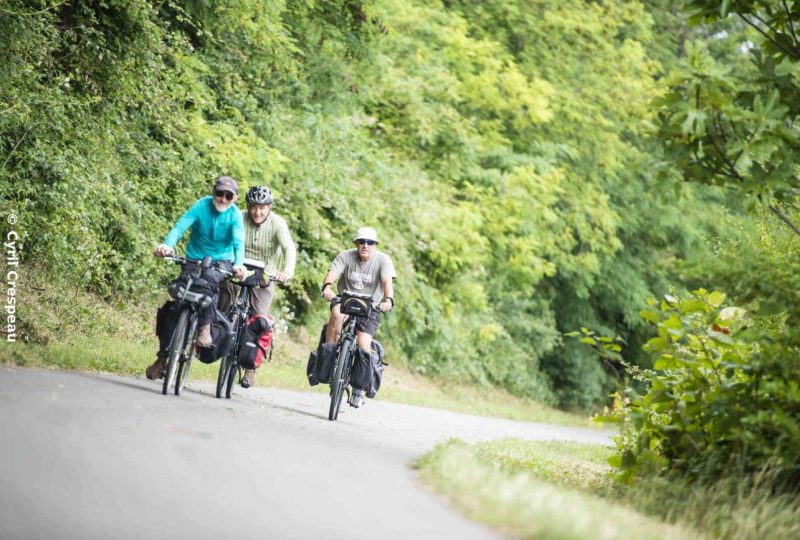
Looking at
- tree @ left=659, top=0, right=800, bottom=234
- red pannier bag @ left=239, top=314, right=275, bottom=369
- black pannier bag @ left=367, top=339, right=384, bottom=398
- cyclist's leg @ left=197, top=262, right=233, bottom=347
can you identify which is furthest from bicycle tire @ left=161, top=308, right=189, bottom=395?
tree @ left=659, top=0, right=800, bottom=234

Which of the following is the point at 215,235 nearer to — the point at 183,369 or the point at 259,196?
the point at 259,196

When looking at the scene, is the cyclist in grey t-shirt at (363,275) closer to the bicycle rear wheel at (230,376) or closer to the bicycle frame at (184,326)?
the bicycle rear wheel at (230,376)

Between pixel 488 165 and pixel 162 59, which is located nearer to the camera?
pixel 162 59

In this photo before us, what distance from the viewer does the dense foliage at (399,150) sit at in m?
15.0

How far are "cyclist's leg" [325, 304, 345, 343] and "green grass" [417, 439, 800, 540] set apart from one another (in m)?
3.17

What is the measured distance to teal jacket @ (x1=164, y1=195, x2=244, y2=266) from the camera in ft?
37.0

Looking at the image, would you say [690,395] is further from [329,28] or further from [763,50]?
[329,28]

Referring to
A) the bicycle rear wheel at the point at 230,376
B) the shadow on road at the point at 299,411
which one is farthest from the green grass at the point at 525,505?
the bicycle rear wheel at the point at 230,376

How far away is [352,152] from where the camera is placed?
75.0 feet

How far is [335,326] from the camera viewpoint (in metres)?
12.6

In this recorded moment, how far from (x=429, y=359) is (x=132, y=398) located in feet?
58.1

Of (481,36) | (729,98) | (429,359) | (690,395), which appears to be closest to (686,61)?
(729,98)

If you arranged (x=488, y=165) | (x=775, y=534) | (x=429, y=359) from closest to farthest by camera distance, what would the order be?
(x=775, y=534), (x=429, y=359), (x=488, y=165)

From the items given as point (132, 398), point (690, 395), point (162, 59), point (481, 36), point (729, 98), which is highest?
point (481, 36)
